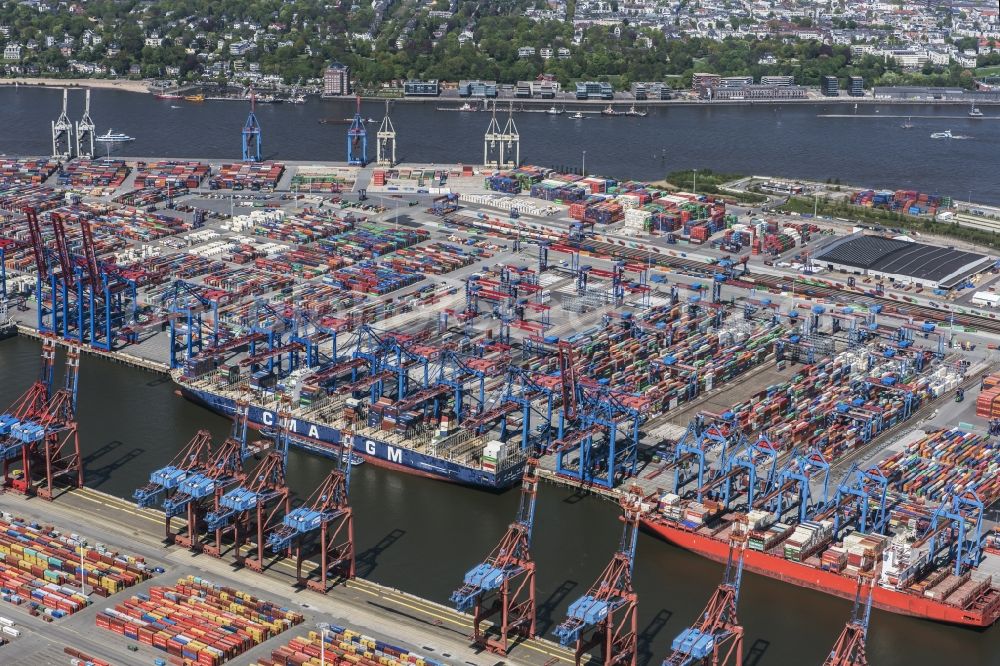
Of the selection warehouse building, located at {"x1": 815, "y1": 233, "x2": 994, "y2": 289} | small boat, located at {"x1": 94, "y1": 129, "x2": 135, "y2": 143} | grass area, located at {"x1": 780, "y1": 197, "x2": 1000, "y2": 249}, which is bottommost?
warehouse building, located at {"x1": 815, "y1": 233, "x2": 994, "y2": 289}

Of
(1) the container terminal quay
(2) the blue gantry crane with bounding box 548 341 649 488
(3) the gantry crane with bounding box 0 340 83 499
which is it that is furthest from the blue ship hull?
(3) the gantry crane with bounding box 0 340 83 499

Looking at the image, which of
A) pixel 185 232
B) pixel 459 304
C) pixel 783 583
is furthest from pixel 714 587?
pixel 185 232

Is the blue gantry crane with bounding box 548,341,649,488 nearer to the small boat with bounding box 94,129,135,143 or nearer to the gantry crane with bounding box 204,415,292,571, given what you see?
the gantry crane with bounding box 204,415,292,571

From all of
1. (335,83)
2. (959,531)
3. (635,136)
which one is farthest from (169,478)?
(335,83)

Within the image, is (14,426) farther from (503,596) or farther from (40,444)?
(503,596)

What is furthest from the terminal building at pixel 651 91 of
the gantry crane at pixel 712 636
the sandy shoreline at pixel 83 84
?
the gantry crane at pixel 712 636

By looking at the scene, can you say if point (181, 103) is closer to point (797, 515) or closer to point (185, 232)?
point (185, 232)
